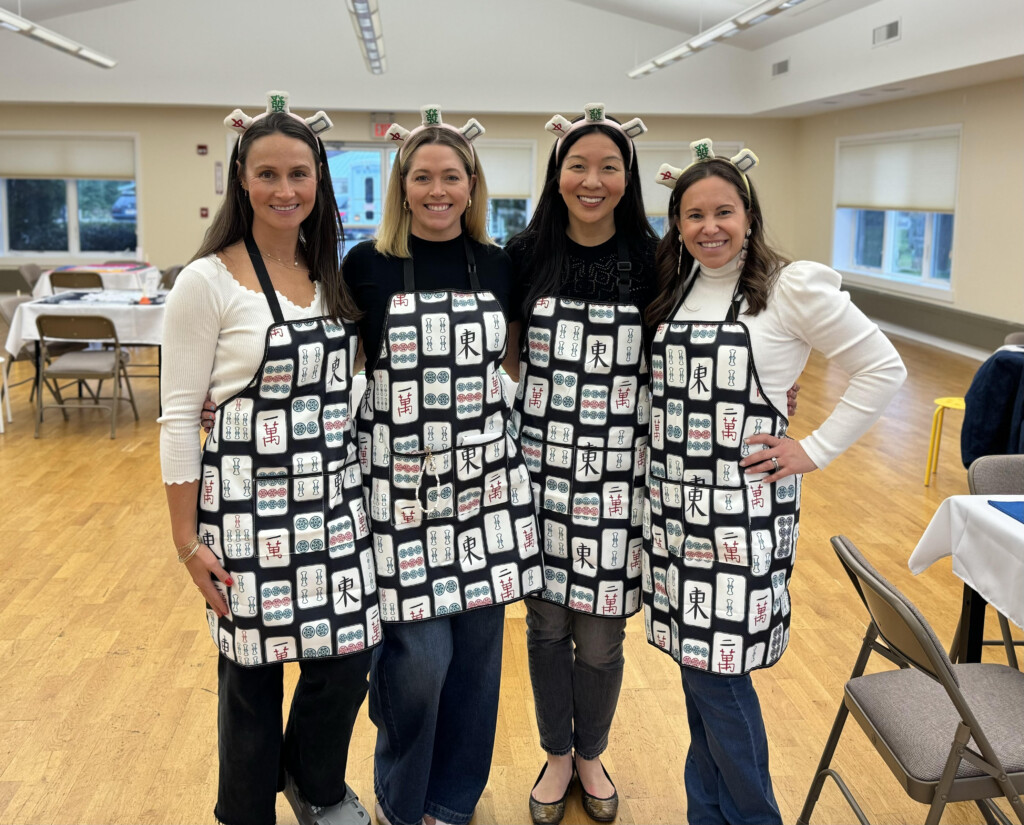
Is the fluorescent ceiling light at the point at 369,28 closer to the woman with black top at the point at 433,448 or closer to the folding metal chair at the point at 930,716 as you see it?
the woman with black top at the point at 433,448

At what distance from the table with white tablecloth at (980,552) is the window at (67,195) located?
1271 cm

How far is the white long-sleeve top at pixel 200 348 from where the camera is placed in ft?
5.85

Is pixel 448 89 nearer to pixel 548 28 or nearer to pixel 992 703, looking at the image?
pixel 548 28

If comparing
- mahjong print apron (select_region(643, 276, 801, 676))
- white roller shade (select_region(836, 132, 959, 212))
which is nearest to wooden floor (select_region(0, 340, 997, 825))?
mahjong print apron (select_region(643, 276, 801, 676))

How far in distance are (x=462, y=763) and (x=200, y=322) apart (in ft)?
3.65

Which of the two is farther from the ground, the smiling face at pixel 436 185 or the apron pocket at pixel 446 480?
the smiling face at pixel 436 185

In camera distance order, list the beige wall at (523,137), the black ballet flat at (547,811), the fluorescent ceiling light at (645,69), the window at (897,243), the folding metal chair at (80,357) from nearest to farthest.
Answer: the black ballet flat at (547,811), the folding metal chair at (80,357), the window at (897,243), the fluorescent ceiling light at (645,69), the beige wall at (523,137)

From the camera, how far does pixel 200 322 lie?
178 centimetres

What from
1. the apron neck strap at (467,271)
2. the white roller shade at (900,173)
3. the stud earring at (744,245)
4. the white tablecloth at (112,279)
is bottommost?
the white tablecloth at (112,279)

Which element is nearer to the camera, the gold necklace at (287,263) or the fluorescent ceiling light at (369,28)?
the gold necklace at (287,263)

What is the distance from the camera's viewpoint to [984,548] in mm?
2361

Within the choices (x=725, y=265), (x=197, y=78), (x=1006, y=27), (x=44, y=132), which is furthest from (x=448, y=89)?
(x=725, y=265)

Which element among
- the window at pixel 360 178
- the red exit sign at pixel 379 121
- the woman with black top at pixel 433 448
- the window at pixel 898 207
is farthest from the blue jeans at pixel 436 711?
the window at pixel 360 178

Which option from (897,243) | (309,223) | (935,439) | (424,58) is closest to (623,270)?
(309,223)
